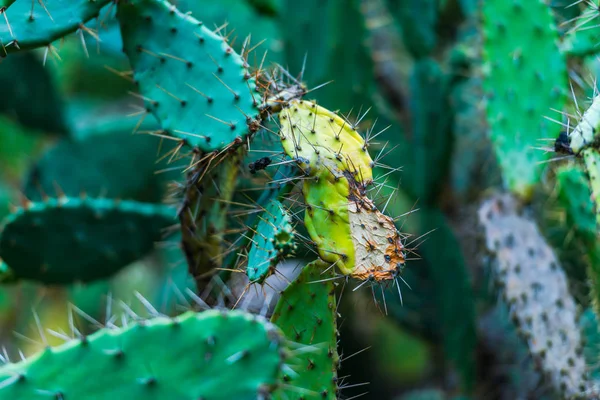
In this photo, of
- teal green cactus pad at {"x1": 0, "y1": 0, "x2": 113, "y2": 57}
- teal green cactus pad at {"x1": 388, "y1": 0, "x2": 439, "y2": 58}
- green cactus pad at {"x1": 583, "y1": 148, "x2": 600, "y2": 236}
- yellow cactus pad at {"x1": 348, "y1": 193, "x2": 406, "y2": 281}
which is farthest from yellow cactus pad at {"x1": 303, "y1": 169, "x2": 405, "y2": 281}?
teal green cactus pad at {"x1": 388, "y1": 0, "x2": 439, "y2": 58}

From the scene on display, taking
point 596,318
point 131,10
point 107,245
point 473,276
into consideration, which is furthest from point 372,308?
point 131,10

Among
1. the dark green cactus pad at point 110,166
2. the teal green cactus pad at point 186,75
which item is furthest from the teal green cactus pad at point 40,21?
the dark green cactus pad at point 110,166

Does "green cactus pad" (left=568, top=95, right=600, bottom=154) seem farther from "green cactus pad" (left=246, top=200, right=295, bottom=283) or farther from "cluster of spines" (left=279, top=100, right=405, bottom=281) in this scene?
"green cactus pad" (left=246, top=200, right=295, bottom=283)

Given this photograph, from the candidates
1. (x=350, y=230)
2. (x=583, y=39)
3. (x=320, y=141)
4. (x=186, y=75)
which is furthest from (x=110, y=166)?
(x=583, y=39)

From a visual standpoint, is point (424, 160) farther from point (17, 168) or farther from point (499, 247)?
point (17, 168)

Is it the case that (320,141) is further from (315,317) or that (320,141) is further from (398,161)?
(398,161)

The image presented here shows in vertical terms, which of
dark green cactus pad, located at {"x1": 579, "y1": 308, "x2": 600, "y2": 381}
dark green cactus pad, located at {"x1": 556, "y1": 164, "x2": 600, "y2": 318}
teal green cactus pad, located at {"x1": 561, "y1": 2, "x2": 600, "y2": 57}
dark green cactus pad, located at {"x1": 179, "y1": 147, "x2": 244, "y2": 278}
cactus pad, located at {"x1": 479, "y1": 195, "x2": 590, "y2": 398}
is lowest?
dark green cactus pad, located at {"x1": 579, "y1": 308, "x2": 600, "y2": 381}
